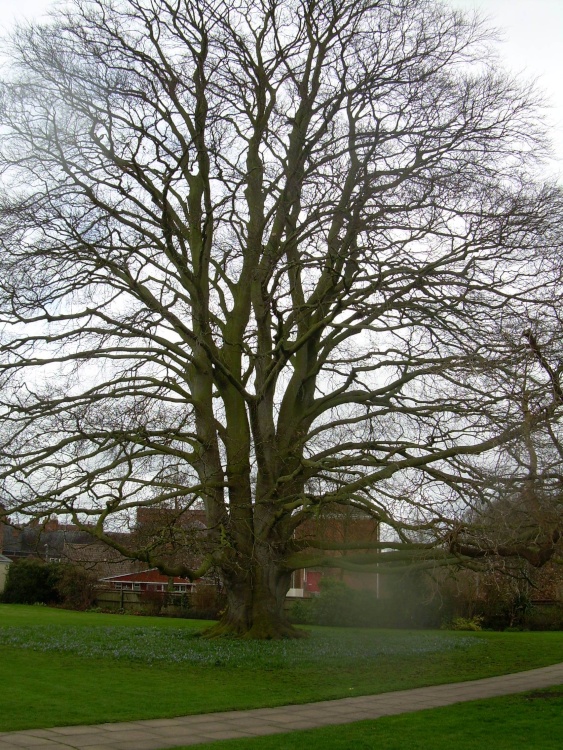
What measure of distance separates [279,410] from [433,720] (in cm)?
1157

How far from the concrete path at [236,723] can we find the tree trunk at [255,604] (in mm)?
6258

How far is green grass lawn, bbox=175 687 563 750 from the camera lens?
8.93m

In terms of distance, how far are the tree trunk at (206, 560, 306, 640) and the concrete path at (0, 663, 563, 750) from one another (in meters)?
6.26

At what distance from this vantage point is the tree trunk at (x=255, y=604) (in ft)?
64.6

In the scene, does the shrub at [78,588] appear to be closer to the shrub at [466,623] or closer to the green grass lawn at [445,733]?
the shrub at [466,623]

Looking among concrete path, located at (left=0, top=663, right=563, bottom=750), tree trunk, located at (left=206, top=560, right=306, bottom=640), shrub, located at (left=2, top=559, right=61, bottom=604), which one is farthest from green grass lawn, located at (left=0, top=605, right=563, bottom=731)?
shrub, located at (left=2, top=559, right=61, bottom=604)

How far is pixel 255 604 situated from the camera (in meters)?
20.1

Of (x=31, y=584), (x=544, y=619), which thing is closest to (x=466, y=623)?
(x=544, y=619)

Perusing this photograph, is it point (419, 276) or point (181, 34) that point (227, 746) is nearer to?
point (419, 276)

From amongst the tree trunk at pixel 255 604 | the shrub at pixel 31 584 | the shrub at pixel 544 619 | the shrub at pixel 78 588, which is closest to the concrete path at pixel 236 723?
the tree trunk at pixel 255 604

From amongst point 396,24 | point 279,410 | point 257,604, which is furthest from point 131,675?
point 396,24

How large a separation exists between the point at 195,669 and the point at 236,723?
4893 mm

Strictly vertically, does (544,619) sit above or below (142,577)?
below

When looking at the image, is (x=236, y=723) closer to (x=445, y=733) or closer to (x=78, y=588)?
(x=445, y=733)
